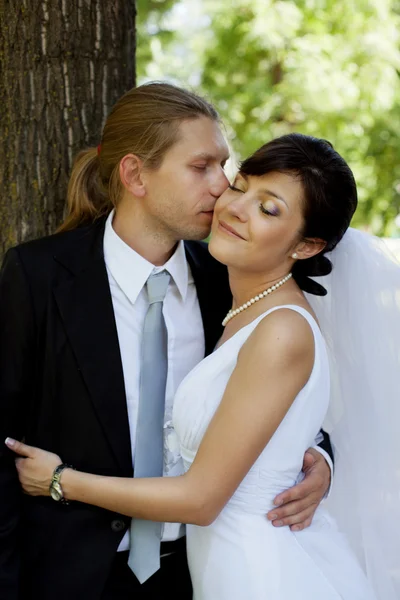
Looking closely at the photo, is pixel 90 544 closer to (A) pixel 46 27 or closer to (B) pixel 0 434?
(B) pixel 0 434

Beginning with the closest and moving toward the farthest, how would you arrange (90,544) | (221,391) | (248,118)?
(221,391)
(90,544)
(248,118)

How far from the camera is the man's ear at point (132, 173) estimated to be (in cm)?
284

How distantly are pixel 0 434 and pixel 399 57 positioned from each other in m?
7.60

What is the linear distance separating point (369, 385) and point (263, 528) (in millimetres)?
634

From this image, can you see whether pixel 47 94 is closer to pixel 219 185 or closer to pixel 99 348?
pixel 219 185

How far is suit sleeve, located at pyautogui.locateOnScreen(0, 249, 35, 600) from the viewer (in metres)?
2.49

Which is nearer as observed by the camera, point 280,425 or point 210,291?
point 280,425

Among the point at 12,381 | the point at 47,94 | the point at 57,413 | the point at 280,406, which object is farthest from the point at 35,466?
the point at 47,94

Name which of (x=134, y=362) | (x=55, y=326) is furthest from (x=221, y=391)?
(x=55, y=326)

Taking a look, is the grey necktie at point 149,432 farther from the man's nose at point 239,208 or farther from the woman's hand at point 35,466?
the man's nose at point 239,208

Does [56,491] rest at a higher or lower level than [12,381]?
lower

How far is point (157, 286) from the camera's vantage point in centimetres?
271

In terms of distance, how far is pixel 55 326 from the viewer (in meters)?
2.52

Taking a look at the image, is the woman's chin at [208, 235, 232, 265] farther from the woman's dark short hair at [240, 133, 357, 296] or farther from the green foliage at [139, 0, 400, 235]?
the green foliage at [139, 0, 400, 235]
